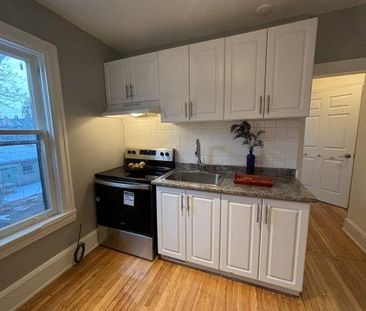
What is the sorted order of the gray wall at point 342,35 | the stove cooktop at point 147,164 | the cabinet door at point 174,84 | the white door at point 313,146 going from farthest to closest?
the white door at point 313,146 → the stove cooktop at point 147,164 → the cabinet door at point 174,84 → the gray wall at point 342,35

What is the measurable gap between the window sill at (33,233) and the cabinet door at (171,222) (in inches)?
36.3

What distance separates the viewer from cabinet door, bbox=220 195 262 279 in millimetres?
1538

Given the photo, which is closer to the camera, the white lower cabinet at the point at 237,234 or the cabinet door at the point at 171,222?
the white lower cabinet at the point at 237,234

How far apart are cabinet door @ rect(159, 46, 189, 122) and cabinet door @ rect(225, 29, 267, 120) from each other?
1.36 ft

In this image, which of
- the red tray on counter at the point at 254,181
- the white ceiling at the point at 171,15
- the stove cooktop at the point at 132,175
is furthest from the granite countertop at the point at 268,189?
the white ceiling at the point at 171,15

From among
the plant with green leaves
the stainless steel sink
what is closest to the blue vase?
the plant with green leaves

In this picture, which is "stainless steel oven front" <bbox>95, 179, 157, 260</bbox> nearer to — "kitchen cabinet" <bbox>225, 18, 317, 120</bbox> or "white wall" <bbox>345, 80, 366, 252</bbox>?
"kitchen cabinet" <bbox>225, 18, 317, 120</bbox>

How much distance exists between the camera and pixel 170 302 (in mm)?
1526

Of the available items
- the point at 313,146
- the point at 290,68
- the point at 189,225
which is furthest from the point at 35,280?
the point at 313,146

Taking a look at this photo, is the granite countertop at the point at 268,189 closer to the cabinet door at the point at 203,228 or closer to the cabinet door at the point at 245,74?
the cabinet door at the point at 203,228

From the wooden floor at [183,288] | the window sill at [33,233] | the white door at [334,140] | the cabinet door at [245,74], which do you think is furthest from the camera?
the white door at [334,140]

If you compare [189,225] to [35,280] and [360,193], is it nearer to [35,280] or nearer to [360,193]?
[35,280]

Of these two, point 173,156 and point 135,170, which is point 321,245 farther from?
point 135,170

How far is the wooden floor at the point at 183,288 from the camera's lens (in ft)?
4.91
